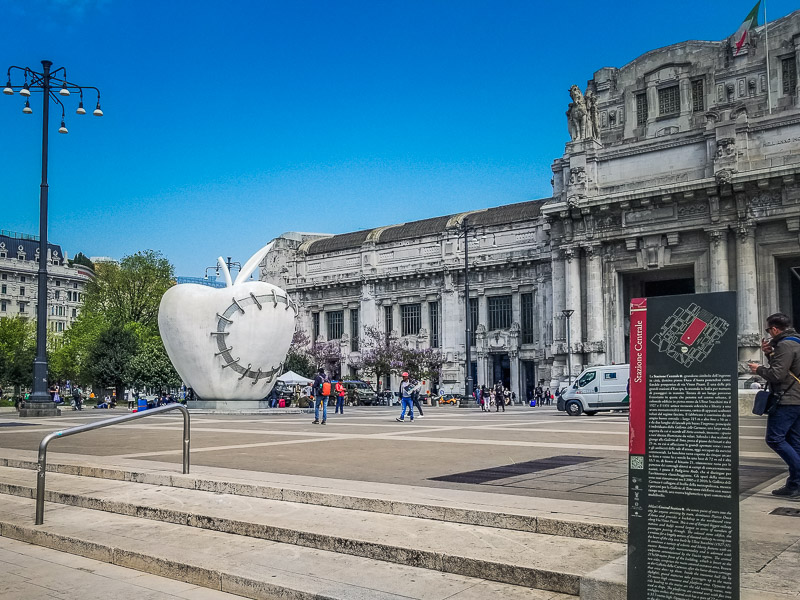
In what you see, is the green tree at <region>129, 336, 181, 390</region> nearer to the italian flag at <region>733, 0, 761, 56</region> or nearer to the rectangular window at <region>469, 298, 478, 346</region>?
the rectangular window at <region>469, 298, 478, 346</region>

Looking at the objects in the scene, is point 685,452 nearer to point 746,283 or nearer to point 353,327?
point 746,283

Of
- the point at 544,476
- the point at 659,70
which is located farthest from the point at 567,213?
the point at 544,476

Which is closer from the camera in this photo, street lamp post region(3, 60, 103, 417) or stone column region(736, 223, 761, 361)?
street lamp post region(3, 60, 103, 417)

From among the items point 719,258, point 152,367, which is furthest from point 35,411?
point 719,258

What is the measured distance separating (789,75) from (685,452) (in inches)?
2084

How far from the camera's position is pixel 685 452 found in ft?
12.8

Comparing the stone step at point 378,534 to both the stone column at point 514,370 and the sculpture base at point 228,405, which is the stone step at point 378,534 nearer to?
the sculpture base at point 228,405

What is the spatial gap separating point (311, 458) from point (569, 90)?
1895 inches

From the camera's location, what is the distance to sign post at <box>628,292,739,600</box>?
3756 millimetres

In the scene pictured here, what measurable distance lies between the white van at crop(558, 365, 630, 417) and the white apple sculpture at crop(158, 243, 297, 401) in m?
12.7

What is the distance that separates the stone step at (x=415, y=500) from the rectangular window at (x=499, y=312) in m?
55.5

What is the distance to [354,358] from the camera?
72.4 meters

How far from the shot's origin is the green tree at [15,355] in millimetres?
62062

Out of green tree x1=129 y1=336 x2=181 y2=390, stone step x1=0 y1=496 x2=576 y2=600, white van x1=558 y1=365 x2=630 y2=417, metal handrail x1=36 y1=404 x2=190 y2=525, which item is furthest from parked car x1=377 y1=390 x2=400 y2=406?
stone step x1=0 y1=496 x2=576 y2=600
